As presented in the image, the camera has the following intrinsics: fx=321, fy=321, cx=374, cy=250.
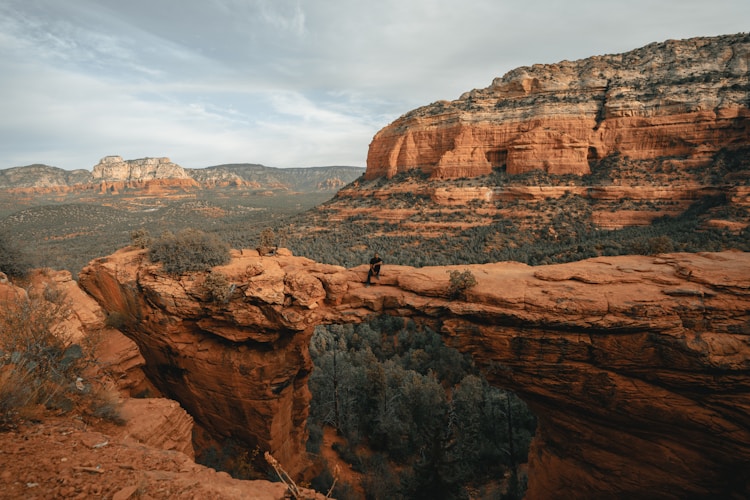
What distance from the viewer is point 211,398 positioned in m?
9.50

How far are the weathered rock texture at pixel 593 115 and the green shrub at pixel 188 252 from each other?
45356 mm

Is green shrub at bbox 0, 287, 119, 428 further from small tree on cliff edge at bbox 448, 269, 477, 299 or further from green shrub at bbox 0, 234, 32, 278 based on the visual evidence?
small tree on cliff edge at bbox 448, 269, 477, 299

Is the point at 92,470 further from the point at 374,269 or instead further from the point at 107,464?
the point at 374,269

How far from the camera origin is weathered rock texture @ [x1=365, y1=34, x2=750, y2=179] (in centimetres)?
3875

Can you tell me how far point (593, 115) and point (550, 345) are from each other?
5050 centimetres

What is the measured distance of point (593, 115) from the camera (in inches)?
1764

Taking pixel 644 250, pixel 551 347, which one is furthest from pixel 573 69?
pixel 551 347

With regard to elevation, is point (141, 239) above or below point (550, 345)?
above

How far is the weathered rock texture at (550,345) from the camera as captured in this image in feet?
21.2

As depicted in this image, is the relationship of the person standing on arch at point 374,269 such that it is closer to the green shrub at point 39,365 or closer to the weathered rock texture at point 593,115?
the green shrub at point 39,365

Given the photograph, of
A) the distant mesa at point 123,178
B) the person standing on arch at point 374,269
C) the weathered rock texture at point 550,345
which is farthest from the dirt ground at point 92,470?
the distant mesa at point 123,178

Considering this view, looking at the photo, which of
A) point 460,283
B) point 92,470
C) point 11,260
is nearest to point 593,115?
point 460,283

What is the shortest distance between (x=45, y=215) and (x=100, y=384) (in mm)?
89170

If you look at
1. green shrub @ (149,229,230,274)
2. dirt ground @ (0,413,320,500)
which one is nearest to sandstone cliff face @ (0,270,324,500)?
dirt ground @ (0,413,320,500)
